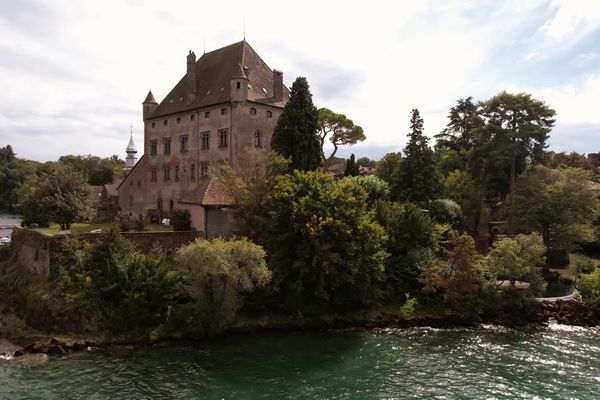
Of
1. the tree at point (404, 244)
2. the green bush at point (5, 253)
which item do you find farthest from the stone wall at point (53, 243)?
the tree at point (404, 244)

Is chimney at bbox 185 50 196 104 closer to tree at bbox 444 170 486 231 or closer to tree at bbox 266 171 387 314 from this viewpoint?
tree at bbox 266 171 387 314

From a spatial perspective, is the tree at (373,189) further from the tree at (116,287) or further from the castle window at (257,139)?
the tree at (116,287)

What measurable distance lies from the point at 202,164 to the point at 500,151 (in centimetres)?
3057

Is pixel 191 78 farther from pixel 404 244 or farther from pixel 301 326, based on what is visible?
pixel 301 326

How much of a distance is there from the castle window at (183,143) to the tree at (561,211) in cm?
3051

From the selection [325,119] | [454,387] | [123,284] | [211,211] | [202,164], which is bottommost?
[454,387]

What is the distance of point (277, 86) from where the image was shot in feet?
128

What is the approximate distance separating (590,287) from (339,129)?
2942 centimetres

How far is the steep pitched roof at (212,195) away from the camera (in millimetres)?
30314

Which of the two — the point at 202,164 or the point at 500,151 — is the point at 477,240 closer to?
the point at 500,151

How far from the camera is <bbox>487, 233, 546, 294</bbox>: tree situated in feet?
90.3

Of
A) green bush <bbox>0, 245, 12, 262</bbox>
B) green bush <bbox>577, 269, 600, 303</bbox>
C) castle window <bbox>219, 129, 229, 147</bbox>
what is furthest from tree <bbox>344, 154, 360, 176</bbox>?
green bush <bbox>0, 245, 12, 262</bbox>

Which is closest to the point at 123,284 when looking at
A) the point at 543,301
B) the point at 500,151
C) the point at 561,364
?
the point at 561,364

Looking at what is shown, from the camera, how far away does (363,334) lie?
81.2ft
